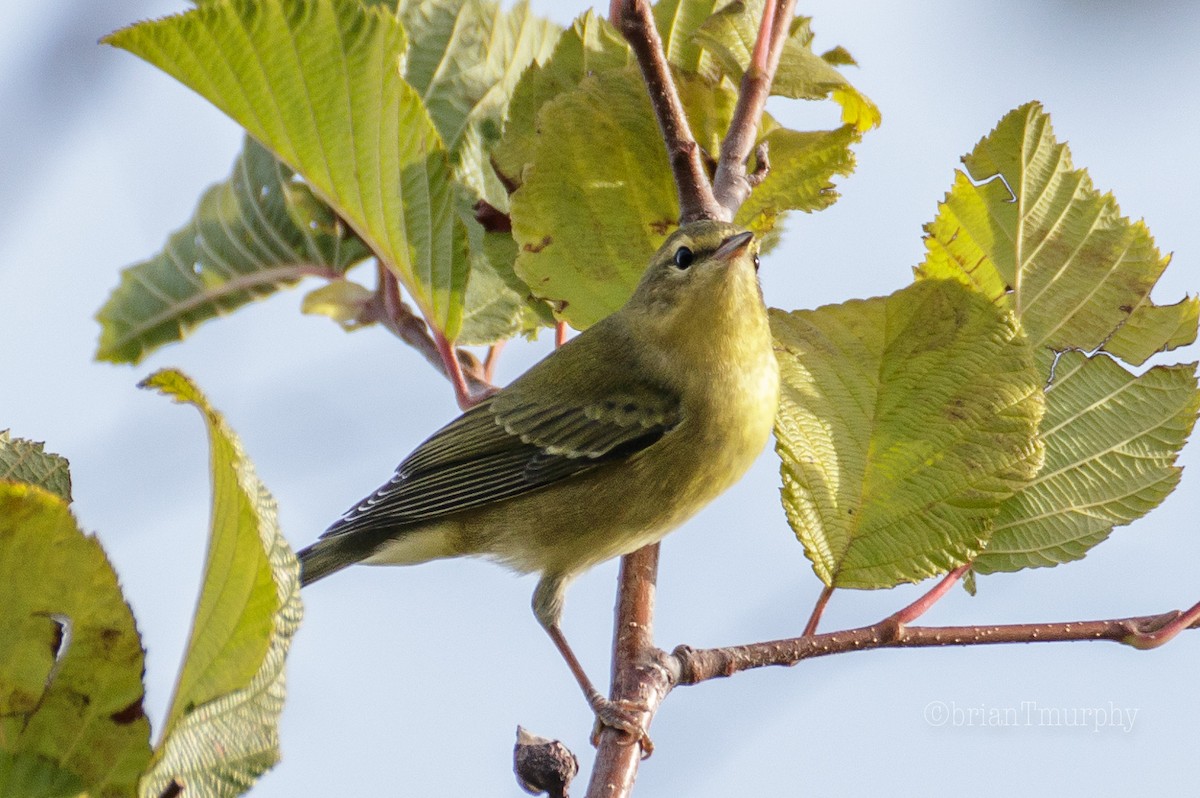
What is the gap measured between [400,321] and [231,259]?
53 cm

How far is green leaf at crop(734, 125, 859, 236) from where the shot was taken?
245 centimetres

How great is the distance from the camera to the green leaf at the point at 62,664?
1248 millimetres

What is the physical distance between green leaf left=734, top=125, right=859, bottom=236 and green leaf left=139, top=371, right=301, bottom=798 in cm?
151

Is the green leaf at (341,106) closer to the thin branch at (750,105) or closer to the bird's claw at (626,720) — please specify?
the thin branch at (750,105)

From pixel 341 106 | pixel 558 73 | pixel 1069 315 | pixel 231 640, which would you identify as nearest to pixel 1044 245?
pixel 1069 315

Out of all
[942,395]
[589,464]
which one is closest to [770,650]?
[942,395]

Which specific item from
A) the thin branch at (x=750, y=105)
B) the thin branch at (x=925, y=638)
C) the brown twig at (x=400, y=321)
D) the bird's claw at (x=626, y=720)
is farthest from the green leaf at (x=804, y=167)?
the bird's claw at (x=626, y=720)

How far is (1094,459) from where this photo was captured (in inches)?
85.1

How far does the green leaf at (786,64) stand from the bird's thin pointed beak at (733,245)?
29 cm

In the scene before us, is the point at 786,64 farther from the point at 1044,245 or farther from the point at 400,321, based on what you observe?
the point at 400,321

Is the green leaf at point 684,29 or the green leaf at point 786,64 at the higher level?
the green leaf at point 684,29

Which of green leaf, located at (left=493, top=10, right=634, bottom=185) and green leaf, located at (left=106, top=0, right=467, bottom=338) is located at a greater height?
green leaf, located at (left=493, top=10, right=634, bottom=185)

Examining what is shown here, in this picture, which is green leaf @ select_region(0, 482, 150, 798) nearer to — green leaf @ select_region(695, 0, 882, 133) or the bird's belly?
green leaf @ select_region(695, 0, 882, 133)

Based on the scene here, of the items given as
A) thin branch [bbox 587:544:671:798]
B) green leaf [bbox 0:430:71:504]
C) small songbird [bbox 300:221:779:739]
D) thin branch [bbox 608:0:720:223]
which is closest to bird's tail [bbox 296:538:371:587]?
small songbird [bbox 300:221:779:739]
